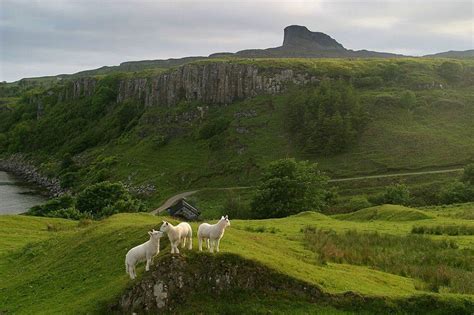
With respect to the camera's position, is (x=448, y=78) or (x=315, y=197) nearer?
(x=315, y=197)

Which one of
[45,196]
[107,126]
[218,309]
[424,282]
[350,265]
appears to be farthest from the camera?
[107,126]

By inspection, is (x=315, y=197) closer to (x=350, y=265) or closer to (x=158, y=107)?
(x=350, y=265)

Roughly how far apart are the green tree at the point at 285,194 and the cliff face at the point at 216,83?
2703 inches

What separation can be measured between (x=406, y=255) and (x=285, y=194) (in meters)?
43.3

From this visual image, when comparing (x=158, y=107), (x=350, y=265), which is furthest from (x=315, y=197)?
(x=158, y=107)

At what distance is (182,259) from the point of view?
19.7 m

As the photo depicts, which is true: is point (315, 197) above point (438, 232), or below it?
below

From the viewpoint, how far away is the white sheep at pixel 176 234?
1891 cm

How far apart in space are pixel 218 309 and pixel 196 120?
132 m

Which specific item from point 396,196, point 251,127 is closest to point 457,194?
point 396,196

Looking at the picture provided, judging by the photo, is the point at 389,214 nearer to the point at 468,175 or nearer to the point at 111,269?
the point at 111,269

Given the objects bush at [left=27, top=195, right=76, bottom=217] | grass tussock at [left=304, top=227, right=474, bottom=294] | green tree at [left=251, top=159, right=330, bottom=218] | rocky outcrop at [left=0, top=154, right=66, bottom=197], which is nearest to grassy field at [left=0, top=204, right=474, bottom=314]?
grass tussock at [left=304, top=227, right=474, bottom=294]

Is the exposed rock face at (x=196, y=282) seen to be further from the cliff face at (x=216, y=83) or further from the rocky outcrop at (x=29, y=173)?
the cliff face at (x=216, y=83)

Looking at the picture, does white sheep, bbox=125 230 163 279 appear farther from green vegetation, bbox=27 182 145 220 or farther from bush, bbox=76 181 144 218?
bush, bbox=76 181 144 218
